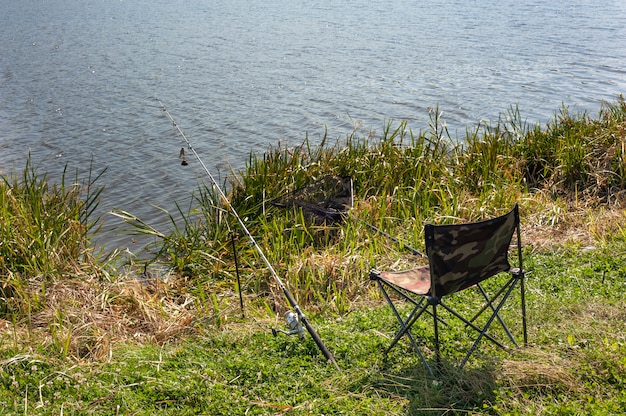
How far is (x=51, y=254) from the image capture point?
5.83m

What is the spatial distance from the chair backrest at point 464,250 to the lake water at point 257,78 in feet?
17.4

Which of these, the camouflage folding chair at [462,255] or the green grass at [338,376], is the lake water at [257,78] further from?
the camouflage folding chair at [462,255]

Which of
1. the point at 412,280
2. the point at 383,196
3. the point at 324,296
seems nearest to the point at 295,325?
the point at 412,280

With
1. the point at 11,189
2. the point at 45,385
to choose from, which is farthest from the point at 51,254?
the point at 45,385

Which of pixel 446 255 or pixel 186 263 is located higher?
pixel 446 255

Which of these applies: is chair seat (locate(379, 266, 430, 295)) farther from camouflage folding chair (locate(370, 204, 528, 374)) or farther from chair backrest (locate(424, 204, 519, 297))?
chair backrest (locate(424, 204, 519, 297))

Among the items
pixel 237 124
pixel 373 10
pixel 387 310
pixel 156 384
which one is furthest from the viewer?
pixel 373 10

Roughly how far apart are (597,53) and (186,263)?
1522 centimetres

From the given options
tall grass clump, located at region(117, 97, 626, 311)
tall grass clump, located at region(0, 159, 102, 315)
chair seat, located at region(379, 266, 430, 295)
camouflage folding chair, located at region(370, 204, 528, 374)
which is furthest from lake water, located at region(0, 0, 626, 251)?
camouflage folding chair, located at region(370, 204, 528, 374)

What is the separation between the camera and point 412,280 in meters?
4.12

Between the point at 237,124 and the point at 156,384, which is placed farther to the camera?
the point at 237,124

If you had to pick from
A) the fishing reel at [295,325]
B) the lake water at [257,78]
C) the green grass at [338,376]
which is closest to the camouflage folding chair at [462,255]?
the green grass at [338,376]

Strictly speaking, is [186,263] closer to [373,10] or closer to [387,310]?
[387,310]

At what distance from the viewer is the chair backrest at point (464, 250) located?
11.8ft
